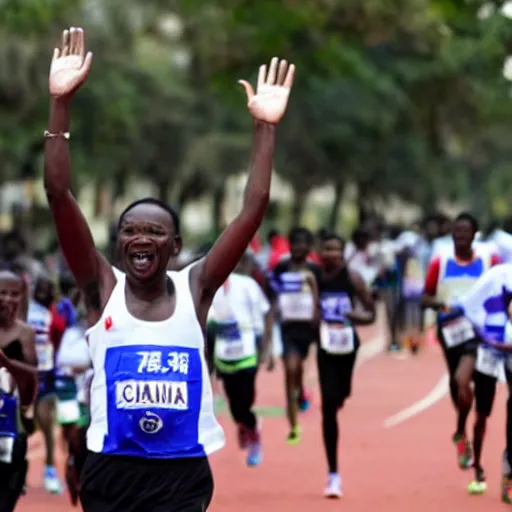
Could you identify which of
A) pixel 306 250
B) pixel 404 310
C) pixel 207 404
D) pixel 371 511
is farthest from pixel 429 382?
pixel 207 404

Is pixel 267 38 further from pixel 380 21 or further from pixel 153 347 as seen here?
pixel 153 347

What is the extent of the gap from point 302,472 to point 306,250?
104 inches

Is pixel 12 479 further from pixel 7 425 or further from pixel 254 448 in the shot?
pixel 254 448

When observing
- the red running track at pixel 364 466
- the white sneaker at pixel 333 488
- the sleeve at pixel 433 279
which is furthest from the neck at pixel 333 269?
the white sneaker at pixel 333 488

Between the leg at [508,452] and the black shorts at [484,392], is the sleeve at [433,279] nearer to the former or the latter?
the black shorts at [484,392]

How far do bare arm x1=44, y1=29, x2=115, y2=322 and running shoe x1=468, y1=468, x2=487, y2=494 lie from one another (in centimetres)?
662

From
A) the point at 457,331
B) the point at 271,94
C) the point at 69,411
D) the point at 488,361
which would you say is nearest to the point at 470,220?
the point at 457,331

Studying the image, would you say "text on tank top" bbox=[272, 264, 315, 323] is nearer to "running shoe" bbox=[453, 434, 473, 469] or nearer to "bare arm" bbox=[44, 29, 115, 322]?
"running shoe" bbox=[453, 434, 473, 469]

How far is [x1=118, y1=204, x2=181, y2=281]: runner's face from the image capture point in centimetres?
596

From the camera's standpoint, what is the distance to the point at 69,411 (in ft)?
40.1

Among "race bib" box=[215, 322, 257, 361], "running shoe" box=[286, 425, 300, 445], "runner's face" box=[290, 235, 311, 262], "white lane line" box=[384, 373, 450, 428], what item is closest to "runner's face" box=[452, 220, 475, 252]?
"race bib" box=[215, 322, 257, 361]

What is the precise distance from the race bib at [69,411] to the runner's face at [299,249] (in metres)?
3.77

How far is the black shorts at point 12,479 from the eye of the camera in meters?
8.29

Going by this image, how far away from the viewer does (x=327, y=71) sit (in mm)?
36750
